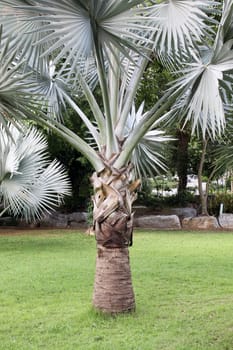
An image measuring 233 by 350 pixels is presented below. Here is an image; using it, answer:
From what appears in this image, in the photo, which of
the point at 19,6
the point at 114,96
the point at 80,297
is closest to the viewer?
the point at 19,6

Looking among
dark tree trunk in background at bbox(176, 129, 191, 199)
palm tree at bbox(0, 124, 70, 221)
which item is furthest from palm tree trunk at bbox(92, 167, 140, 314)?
dark tree trunk in background at bbox(176, 129, 191, 199)

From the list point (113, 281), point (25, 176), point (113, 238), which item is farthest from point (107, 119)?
point (25, 176)

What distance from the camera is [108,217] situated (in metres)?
5.54

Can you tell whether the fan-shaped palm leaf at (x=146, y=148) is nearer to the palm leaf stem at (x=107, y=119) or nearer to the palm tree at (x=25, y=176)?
the palm leaf stem at (x=107, y=119)

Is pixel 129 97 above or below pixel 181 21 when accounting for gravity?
below

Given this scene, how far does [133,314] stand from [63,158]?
11.4 m

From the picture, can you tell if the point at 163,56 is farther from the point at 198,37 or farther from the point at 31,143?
the point at 31,143

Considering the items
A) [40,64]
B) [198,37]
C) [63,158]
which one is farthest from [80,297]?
[63,158]

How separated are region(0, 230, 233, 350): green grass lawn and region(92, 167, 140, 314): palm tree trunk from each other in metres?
0.20

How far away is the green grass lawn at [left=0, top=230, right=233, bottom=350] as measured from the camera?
5.07 m

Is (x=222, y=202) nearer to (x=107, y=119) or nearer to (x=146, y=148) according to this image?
(x=146, y=148)

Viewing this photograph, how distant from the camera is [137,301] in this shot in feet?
21.4

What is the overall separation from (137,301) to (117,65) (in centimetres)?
285

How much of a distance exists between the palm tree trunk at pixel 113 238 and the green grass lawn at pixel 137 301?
0.20 metres
